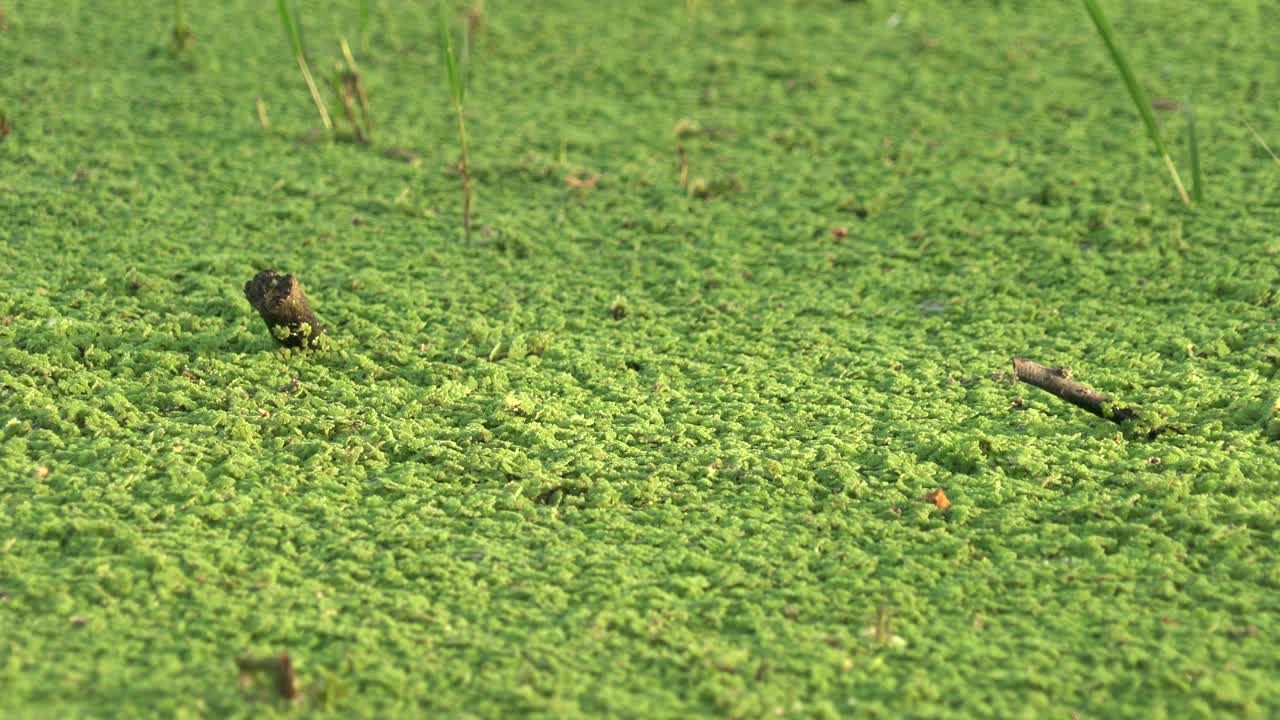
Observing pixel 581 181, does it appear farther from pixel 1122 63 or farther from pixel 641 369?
pixel 1122 63

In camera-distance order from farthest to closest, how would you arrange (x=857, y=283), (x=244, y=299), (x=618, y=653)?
(x=857, y=283), (x=244, y=299), (x=618, y=653)

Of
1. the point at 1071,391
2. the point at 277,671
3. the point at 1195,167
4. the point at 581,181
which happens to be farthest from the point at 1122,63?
the point at 277,671

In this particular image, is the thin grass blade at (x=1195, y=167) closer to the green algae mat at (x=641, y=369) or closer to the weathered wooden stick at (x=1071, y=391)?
the green algae mat at (x=641, y=369)

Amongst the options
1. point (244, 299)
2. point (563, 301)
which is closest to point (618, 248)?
point (563, 301)

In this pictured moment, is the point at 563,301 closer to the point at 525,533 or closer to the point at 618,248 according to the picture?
the point at 618,248

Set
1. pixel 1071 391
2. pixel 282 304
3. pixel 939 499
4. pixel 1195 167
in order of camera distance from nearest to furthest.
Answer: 1. pixel 939 499
2. pixel 1071 391
3. pixel 282 304
4. pixel 1195 167

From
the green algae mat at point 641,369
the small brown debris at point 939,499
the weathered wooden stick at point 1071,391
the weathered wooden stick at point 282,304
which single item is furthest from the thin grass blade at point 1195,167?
the weathered wooden stick at point 282,304

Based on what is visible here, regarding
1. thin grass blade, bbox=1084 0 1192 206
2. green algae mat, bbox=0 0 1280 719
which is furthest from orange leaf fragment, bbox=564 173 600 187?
thin grass blade, bbox=1084 0 1192 206
